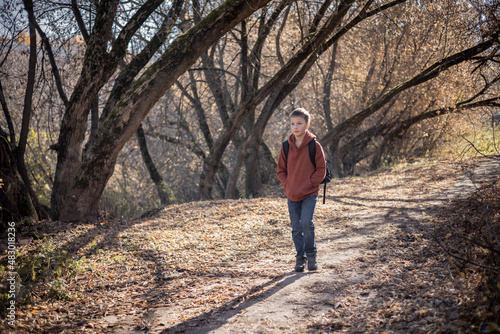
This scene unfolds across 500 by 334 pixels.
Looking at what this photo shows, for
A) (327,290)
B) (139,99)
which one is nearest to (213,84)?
(139,99)

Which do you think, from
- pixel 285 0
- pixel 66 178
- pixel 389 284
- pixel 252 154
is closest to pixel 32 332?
pixel 389 284

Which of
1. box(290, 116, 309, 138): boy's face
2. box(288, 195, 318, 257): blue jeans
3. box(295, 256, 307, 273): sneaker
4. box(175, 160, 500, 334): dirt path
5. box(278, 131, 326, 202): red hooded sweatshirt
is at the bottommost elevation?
box(175, 160, 500, 334): dirt path

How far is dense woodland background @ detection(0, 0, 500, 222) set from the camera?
20.0 feet

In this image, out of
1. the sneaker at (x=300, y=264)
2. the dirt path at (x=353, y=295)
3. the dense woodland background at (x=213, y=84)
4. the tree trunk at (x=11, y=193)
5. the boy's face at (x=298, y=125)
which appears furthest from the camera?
the dense woodland background at (x=213, y=84)

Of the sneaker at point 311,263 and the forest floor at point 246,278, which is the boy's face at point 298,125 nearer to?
the sneaker at point 311,263

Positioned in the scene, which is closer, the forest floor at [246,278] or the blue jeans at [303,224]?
the forest floor at [246,278]

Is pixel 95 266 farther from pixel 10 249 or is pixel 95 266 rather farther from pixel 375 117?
pixel 375 117

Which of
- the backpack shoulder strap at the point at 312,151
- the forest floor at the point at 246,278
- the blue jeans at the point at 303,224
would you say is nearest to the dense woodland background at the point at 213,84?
the forest floor at the point at 246,278

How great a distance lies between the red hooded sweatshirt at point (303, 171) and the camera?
4.41 metres

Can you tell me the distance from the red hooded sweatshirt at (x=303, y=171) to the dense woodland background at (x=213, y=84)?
230 cm

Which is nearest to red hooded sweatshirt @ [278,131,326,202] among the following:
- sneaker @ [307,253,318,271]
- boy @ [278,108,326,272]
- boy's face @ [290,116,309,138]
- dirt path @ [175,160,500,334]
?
boy @ [278,108,326,272]

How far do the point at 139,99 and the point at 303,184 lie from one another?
3084 mm

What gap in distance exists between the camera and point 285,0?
7.65 meters

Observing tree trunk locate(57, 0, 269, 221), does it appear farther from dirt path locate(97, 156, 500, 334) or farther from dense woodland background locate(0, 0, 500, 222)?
dirt path locate(97, 156, 500, 334)
